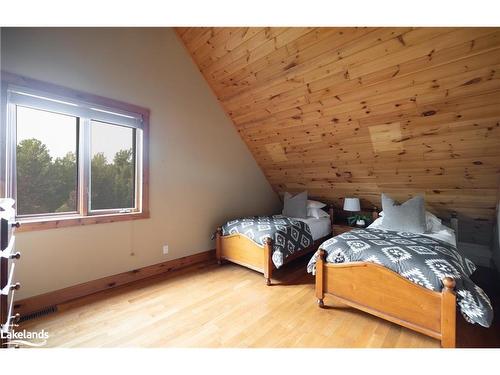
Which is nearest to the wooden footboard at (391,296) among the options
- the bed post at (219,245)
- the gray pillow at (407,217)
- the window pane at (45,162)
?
the gray pillow at (407,217)

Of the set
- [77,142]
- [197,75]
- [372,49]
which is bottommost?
[77,142]

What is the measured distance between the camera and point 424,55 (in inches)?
67.9

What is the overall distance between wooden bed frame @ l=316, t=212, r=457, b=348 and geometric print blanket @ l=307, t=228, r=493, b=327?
2.1 inches

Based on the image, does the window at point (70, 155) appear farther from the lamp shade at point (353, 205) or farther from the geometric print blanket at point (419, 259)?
the lamp shade at point (353, 205)

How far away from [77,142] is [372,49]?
285cm

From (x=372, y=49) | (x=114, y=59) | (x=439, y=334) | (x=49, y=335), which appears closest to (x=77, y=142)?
(x=114, y=59)

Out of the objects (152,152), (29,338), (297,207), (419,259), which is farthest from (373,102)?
(29,338)

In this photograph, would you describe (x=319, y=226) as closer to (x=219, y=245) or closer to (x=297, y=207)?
(x=297, y=207)

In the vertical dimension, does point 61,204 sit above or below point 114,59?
below

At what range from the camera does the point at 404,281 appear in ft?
5.11

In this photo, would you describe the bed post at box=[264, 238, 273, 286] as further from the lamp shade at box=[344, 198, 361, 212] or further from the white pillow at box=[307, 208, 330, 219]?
the lamp shade at box=[344, 198, 361, 212]

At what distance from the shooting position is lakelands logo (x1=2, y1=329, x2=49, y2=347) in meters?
1.45

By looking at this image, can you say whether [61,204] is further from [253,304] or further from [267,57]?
[267,57]

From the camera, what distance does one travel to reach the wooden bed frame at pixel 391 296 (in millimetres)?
1383
